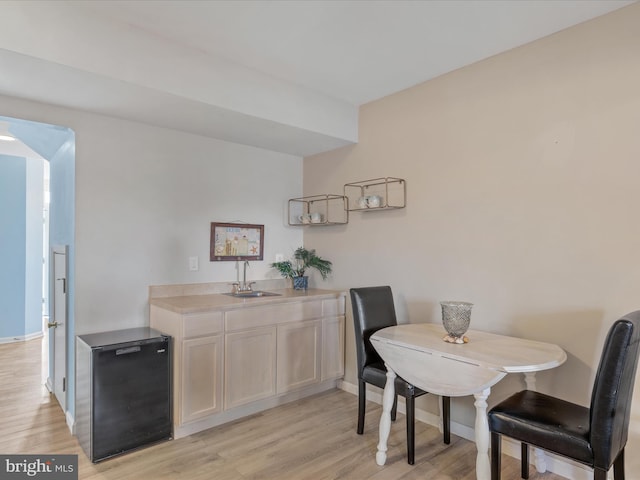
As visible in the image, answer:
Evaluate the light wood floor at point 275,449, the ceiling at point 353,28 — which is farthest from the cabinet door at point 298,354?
the ceiling at point 353,28

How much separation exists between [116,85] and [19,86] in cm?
56

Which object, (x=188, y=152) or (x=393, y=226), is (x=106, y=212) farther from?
(x=393, y=226)

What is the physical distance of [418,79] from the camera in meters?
2.91

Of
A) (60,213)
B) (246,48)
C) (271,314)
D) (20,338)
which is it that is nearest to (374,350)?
(271,314)

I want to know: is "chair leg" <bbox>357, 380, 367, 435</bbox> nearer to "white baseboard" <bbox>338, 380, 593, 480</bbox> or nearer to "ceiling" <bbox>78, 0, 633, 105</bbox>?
"white baseboard" <bbox>338, 380, 593, 480</bbox>

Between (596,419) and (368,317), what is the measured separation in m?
1.42

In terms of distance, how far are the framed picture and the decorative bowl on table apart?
6.45ft

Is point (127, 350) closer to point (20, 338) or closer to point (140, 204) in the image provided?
point (140, 204)

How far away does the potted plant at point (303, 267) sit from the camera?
3.72m

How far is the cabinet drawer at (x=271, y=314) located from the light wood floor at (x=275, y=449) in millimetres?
709

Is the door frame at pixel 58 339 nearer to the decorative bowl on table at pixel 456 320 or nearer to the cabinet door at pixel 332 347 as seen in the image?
the cabinet door at pixel 332 347

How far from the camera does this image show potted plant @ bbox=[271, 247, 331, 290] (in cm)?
372

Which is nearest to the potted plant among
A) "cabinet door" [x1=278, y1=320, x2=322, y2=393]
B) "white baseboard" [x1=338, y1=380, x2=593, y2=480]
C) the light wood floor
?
"cabinet door" [x1=278, y1=320, x2=322, y2=393]

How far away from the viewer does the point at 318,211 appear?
12.7 feet
